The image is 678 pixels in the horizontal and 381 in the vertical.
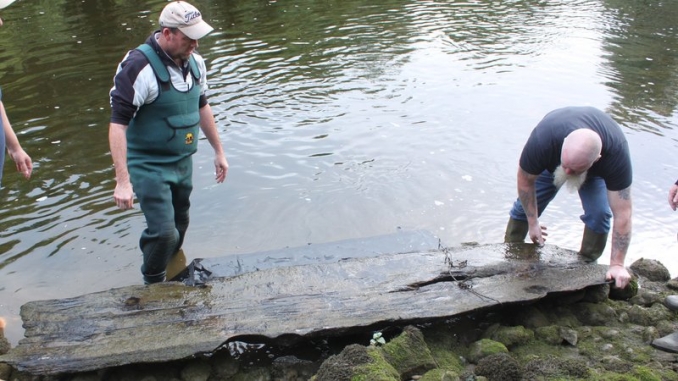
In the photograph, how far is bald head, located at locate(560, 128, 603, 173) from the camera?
461cm

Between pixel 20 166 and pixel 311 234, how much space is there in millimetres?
2987

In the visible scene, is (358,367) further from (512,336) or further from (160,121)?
(160,121)

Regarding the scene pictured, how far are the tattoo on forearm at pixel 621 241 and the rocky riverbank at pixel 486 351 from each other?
324 mm

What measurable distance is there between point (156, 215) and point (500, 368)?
2.64m

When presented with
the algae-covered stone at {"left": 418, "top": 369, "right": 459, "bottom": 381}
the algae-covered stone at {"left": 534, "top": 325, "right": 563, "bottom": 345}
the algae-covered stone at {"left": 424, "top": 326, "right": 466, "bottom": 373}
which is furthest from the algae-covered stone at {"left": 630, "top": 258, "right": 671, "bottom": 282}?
the algae-covered stone at {"left": 418, "top": 369, "right": 459, "bottom": 381}

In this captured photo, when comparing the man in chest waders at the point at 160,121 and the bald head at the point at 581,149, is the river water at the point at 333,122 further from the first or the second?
the bald head at the point at 581,149

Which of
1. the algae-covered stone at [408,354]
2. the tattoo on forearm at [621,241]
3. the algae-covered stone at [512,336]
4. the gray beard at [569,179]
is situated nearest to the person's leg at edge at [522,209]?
the gray beard at [569,179]

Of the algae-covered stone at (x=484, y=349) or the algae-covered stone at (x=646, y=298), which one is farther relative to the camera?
the algae-covered stone at (x=646, y=298)

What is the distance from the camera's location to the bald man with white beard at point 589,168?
471 centimetres

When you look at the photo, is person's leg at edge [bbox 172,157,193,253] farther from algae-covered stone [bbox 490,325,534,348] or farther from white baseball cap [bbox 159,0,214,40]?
algae-covered stone [bbox 490,325,534,348]

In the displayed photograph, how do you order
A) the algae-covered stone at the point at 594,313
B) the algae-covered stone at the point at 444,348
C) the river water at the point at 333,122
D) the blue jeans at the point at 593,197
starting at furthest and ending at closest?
the river water at the point at 333,122
the blue jeans at the point at 593,197
the algae-covered stone at the point at 594,313
the algae-covered stone at the point at 444,348

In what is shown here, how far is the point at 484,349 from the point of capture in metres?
4.33

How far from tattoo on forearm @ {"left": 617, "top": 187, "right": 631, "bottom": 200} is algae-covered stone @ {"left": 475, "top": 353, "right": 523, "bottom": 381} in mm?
1665

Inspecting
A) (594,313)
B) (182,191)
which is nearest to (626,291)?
(594,313)
